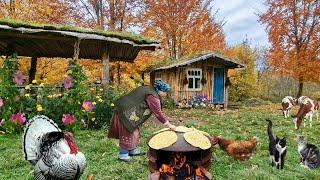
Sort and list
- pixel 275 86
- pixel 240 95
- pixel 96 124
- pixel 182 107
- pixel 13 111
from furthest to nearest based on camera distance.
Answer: pixel 275 86
pixel 240 95
pixel 182 107
pixel 96 124
pixel 13 111

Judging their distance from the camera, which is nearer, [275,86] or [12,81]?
[12,81]

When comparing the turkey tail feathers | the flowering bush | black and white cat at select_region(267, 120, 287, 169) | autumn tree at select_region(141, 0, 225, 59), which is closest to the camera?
the turkey tail feathers

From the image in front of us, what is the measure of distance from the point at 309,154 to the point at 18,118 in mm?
7290

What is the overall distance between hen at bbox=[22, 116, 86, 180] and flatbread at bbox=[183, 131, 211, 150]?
1.34 metres

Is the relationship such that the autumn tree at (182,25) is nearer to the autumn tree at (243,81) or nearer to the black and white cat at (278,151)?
the autumn tree at (243,81)

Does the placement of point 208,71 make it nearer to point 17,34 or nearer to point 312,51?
point 312,51

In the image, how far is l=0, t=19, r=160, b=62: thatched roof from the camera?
393 inches

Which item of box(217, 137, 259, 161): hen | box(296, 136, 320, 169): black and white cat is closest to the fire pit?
box(217, 137, 259, 161): hen

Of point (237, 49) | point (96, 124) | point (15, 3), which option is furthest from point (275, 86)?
point (96, 124)

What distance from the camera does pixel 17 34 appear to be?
401 inches

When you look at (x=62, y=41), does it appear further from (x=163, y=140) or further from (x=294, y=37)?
(x=294, y=37)

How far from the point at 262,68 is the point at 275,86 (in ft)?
13.9

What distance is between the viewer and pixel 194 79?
23.3 m

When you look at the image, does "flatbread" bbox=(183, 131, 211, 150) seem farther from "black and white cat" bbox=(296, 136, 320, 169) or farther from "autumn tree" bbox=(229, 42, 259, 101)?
"autumn tree" bbox=(229, 42, 259, 101)
